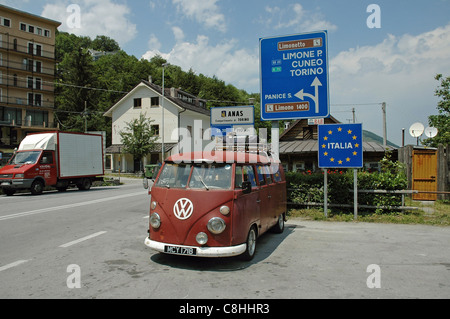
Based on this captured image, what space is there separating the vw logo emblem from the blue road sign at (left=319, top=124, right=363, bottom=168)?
6.19 metres

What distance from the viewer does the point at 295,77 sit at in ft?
36.1

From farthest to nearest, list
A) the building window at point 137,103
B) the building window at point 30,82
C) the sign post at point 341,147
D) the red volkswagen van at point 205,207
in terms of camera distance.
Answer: the building window at point 30,82, the building window at point 137,103, the sign post at point 341,147, the red volkswagen van at point 205,207

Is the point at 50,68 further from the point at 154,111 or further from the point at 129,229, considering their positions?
the point at 129,229

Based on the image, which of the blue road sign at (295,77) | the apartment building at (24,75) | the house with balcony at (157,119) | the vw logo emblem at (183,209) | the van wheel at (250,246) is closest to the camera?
the vw logo emblem at (183,209)

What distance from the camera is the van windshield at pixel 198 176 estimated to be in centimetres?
583

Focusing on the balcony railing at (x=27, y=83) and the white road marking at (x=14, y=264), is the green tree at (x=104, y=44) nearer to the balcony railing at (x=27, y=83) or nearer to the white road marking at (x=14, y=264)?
the balcony railing at (x=27, y=83)

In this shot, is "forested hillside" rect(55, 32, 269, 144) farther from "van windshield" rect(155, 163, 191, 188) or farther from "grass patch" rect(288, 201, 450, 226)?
"van windshield" rect(155, 163, 191, 188)

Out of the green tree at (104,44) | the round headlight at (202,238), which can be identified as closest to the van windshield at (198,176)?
the round headlight at (202,238)

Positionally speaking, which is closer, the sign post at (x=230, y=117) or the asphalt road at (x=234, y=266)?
the asphalt road at (x=234, y=266)

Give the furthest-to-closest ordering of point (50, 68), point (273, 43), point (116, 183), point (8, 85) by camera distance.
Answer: point (50, 68)
point (8, 85)
point (116, 183)
point (273, 43)

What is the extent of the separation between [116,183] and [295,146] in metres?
15.4

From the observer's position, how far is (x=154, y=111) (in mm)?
44344

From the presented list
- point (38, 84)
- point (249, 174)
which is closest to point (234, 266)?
point (249, 174)

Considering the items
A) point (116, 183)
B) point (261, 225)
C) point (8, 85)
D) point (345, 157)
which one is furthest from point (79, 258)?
point (8, 85)
